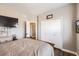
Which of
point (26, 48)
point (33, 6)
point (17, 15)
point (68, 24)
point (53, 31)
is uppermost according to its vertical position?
point (33, 6)

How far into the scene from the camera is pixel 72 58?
1294 millimetres

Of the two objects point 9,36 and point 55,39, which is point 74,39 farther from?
point 9,36

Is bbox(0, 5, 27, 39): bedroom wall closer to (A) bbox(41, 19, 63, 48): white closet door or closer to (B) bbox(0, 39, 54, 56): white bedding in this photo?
(B) bbox(0, 39, 54, 56): white bedding

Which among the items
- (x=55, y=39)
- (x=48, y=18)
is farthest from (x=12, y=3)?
(x=55, y=39)

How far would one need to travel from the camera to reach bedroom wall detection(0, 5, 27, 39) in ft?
4.16

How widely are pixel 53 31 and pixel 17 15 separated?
0.62 meters

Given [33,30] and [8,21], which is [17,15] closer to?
[8,21]

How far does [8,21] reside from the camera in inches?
51.6

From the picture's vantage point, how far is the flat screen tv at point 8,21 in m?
1.25

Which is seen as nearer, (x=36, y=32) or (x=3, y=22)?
(x=3, y=22)

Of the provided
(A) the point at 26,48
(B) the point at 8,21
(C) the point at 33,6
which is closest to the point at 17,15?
(B) the point at 8,21

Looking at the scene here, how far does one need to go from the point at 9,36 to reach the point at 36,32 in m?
0.42

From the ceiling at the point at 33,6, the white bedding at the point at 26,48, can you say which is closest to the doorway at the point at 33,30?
the white bedding at the point at 26,48

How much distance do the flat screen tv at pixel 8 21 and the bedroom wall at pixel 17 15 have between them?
0.05 metres
